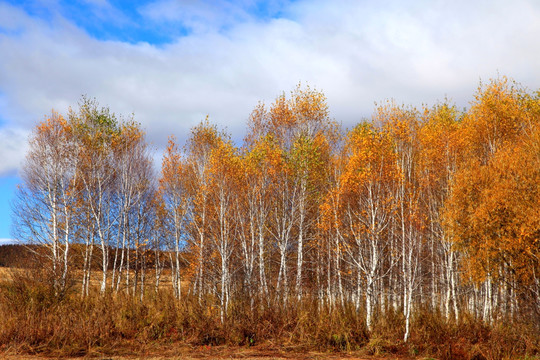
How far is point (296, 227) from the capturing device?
34.0 meters

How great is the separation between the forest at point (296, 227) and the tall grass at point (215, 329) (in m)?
0.07

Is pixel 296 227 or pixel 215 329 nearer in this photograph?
pixel 215 329

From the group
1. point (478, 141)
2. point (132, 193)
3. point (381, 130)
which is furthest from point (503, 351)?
point (132, 193)

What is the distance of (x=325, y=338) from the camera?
17906mm

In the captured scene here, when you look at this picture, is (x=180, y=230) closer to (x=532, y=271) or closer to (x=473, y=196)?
(x=473, y=196)

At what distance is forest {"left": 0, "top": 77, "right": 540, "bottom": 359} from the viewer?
59.4ft

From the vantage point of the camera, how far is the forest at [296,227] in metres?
18.1

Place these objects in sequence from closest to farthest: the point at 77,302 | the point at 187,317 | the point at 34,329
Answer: the point at 34,329 → the point at 187,317 → the point at 77,302

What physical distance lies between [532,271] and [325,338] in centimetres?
1068

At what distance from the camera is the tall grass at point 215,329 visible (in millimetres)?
16531

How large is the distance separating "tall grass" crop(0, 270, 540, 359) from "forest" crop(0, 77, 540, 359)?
7 centimetres

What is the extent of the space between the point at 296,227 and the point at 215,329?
16.4m

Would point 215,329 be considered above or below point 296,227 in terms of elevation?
below

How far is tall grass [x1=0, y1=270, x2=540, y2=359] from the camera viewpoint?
16531mm
